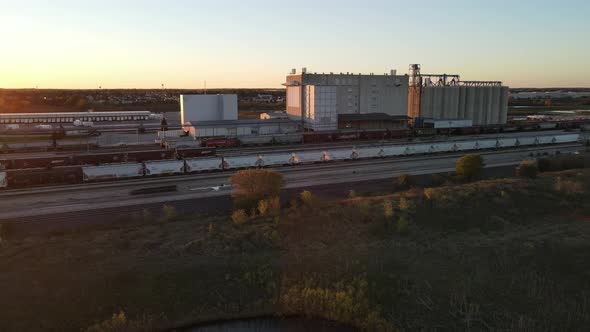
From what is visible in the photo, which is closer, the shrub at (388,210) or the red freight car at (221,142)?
the shrub at (388,210)

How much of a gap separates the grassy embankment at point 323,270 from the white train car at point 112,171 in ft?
43.2

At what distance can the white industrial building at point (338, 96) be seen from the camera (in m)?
65.8

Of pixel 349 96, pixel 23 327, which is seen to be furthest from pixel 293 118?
pixel 23 327

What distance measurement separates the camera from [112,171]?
37.3 meters

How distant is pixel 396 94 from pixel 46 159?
54.3 m

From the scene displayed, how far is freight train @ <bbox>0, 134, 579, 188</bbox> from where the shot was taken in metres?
35.7

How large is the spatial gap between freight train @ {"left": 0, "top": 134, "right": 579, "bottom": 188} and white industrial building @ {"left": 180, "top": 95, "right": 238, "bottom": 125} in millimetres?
29902

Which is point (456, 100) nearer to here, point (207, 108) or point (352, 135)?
point (352, 135)

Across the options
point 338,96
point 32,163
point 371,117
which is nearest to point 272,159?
point 32,163

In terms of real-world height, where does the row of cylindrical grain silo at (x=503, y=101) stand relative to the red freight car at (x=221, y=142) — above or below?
above

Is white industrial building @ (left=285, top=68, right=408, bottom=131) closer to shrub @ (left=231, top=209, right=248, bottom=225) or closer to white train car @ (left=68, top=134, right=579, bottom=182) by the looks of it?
white train car @ (left=68, top=134, right=579, bottom=182)

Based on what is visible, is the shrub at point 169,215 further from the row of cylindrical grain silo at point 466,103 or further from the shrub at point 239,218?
the row of cylindrical grain silo at point 466,103

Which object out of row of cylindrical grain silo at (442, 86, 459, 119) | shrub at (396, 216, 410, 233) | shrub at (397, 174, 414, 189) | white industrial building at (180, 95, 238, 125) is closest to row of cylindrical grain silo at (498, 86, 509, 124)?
row of cylindrical grain silo at (442, 86, 459, 119)

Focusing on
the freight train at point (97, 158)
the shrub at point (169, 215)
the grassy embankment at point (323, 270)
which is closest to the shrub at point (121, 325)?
the grassy embankment at point (323, 270)
